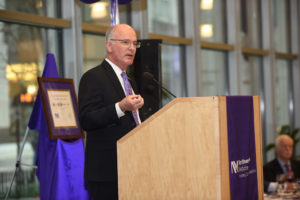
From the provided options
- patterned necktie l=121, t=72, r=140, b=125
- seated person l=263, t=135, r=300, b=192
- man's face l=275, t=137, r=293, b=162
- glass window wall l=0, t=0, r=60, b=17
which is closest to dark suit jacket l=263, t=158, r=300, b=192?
seated person l=263, t=135, r=300, b=192

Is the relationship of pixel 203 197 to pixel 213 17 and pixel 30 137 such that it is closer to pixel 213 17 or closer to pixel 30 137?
pixel 30 137

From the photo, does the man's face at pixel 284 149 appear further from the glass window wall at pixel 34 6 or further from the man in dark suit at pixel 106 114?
the man in dark suit at pixel 106 114

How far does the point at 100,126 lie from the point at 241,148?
2.19 feet

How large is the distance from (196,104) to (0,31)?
115 inches

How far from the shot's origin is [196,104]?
2.01m

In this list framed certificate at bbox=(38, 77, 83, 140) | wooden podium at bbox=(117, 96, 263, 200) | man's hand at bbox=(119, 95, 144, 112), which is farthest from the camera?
framed certificate at bbox=(38, 77, 83, 140)

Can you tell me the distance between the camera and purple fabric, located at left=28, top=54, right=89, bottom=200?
155 inches

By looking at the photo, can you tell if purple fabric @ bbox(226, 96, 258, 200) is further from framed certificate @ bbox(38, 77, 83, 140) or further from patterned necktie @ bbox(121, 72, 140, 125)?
framed certificate @ bbox(38, 77, 83, 140)

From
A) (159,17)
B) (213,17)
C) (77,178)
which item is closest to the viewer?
(77,178)

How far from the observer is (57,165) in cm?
393

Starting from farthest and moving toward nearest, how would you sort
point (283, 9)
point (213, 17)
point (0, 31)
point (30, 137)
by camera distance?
1. point (283, 9)
2. point (213, 17)
3. point (30, 137)
4. point (0, 31)

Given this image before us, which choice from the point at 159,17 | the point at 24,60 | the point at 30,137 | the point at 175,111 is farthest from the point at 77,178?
the point at 159,17

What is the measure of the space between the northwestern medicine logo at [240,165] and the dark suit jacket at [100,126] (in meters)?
0.61

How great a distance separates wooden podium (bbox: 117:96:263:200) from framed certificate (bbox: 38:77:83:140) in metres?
1.89
